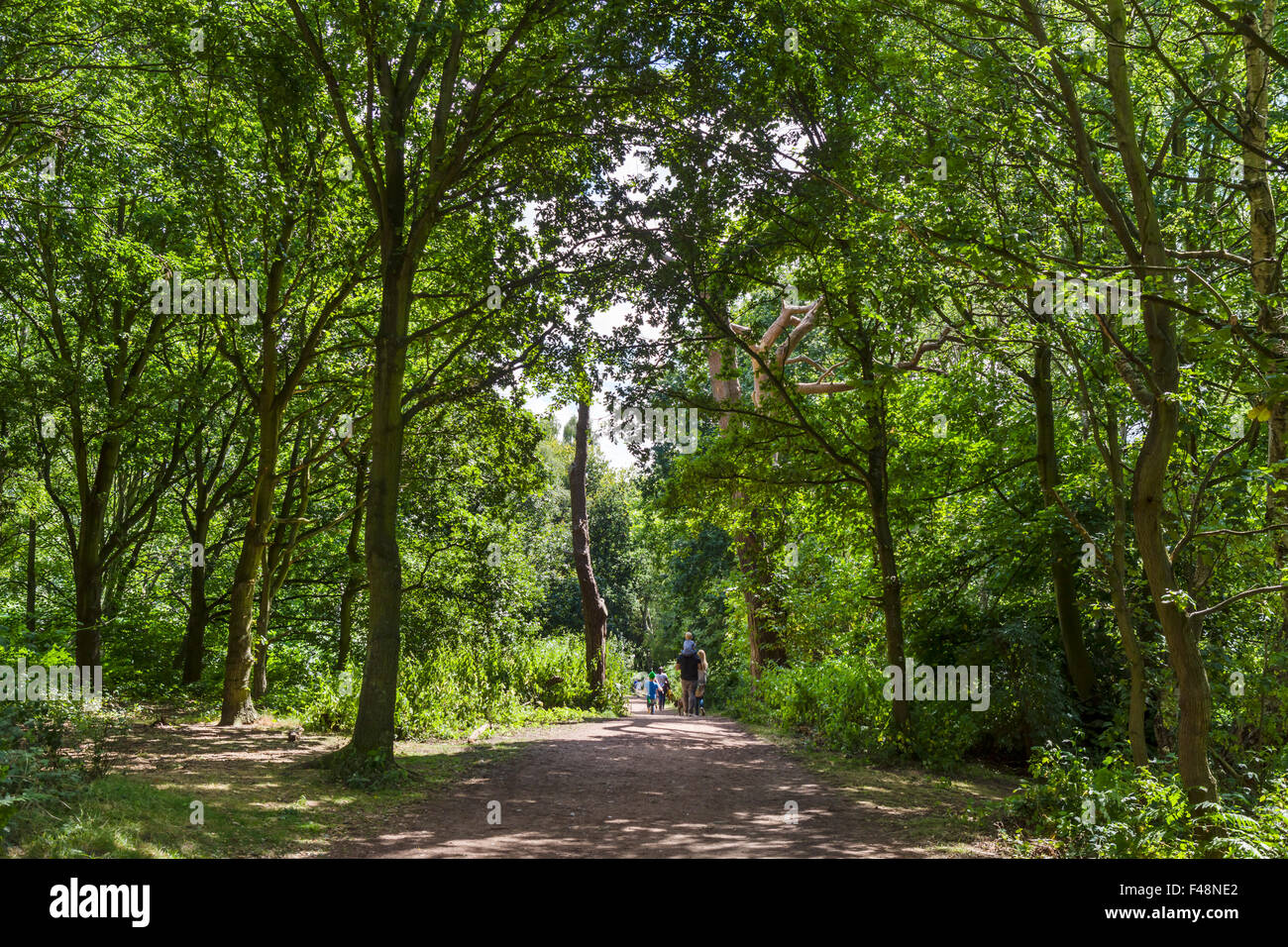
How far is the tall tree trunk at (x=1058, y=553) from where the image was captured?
1186 cm

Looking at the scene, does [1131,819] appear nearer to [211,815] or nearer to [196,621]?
[211,815]

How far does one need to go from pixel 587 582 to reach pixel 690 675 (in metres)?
3.79

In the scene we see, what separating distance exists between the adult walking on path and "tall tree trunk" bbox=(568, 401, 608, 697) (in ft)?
7.38

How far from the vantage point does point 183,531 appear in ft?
79.1

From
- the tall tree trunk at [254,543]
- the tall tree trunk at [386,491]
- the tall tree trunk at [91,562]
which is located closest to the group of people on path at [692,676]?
the tall tree trunk at [254,543]

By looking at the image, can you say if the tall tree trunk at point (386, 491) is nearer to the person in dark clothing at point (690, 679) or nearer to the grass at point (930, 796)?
the grass at point (930, 796)

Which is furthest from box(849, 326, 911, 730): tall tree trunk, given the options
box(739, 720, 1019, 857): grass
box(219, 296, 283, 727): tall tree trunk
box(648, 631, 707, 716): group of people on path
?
box(648, 631, 707, 716): group of people on path

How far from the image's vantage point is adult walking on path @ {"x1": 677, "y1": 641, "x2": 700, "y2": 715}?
22938 millimetres

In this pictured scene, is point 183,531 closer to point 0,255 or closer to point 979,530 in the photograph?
point 0,255

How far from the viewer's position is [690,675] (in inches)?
918

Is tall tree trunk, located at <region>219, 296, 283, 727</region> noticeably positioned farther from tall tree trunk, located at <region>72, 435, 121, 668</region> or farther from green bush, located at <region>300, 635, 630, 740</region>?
tall tree trunk, located at <region>72, 435, 121, 668</region>

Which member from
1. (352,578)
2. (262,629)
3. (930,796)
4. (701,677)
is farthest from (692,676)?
(930,796)
